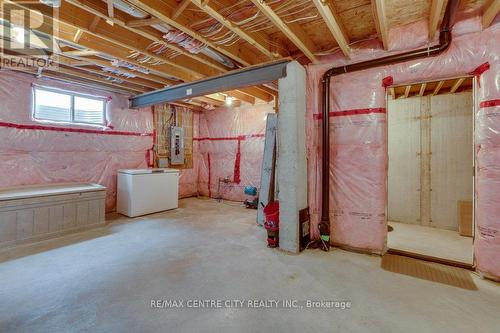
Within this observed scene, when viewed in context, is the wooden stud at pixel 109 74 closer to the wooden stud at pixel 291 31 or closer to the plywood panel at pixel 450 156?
the wooden stud at pixel 291 31

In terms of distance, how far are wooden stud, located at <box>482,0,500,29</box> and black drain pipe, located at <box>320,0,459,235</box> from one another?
0.25m

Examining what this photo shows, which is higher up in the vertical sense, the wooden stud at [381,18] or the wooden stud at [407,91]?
the wooden stud at [381,18]

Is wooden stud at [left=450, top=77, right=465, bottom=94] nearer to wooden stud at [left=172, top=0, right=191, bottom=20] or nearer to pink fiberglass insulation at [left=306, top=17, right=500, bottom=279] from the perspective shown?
pink fiberglass insulation at [left=306, top=17, right=500, bottom=279]

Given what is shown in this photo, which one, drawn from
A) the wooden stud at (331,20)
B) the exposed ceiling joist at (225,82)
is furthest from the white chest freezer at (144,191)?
the wooden stud at (331,20)

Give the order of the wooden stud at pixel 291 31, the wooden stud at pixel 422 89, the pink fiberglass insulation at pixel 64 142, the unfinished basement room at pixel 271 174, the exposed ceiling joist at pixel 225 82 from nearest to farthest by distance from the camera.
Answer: the unfinished basement room at pixel 271 174 → the wooden stud at pixel 291 31 → the exposed ceiling joist at pixel 225 82 → the pink fiberglass insulation at pixel 64 142 → the wooden stud at pixel 422 89

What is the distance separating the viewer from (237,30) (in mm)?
2445

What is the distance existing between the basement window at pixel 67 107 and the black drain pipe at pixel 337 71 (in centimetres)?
434

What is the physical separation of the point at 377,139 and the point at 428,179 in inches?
82.4

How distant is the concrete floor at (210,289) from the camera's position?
171 centimetres

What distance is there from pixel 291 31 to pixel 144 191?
3.85 meters

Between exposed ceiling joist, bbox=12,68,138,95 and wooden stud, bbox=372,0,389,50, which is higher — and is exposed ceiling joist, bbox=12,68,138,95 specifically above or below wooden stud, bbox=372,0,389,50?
above

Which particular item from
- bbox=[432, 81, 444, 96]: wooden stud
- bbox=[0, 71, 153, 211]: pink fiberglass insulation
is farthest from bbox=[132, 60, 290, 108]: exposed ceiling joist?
bbox=[432, 81, 444, 96]: wooden stud

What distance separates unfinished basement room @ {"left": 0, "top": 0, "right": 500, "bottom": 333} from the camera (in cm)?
197

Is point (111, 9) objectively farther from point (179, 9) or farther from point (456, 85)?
point (456, 85)
